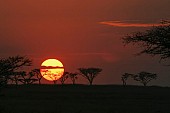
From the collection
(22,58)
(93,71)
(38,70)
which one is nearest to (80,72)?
(93,71)

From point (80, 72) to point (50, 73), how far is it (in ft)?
38.6

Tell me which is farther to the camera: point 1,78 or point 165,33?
point 1,78

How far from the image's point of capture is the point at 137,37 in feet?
65.7

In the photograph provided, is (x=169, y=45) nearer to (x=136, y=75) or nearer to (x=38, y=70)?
(x=38, y=70)

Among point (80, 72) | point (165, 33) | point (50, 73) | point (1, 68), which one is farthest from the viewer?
Answer: point (80, 72)

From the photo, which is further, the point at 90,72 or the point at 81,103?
the point at 90,72

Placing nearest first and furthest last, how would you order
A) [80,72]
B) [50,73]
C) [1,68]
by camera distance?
[1,68] < [50,73] < [80,72]

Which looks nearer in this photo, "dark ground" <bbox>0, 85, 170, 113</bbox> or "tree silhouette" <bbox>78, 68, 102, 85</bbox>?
"dark ground" <bbox>0, 85, 170, 113</bbox>

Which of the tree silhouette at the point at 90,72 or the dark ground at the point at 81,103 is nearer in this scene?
the dark ground at the point at 81,103

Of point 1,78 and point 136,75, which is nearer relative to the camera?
point 1,78

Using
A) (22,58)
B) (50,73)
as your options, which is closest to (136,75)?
(50,73)

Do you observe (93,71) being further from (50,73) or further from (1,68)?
(1,68)

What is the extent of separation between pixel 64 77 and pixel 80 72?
20.8 feet

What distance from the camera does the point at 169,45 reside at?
1997 centimetres
